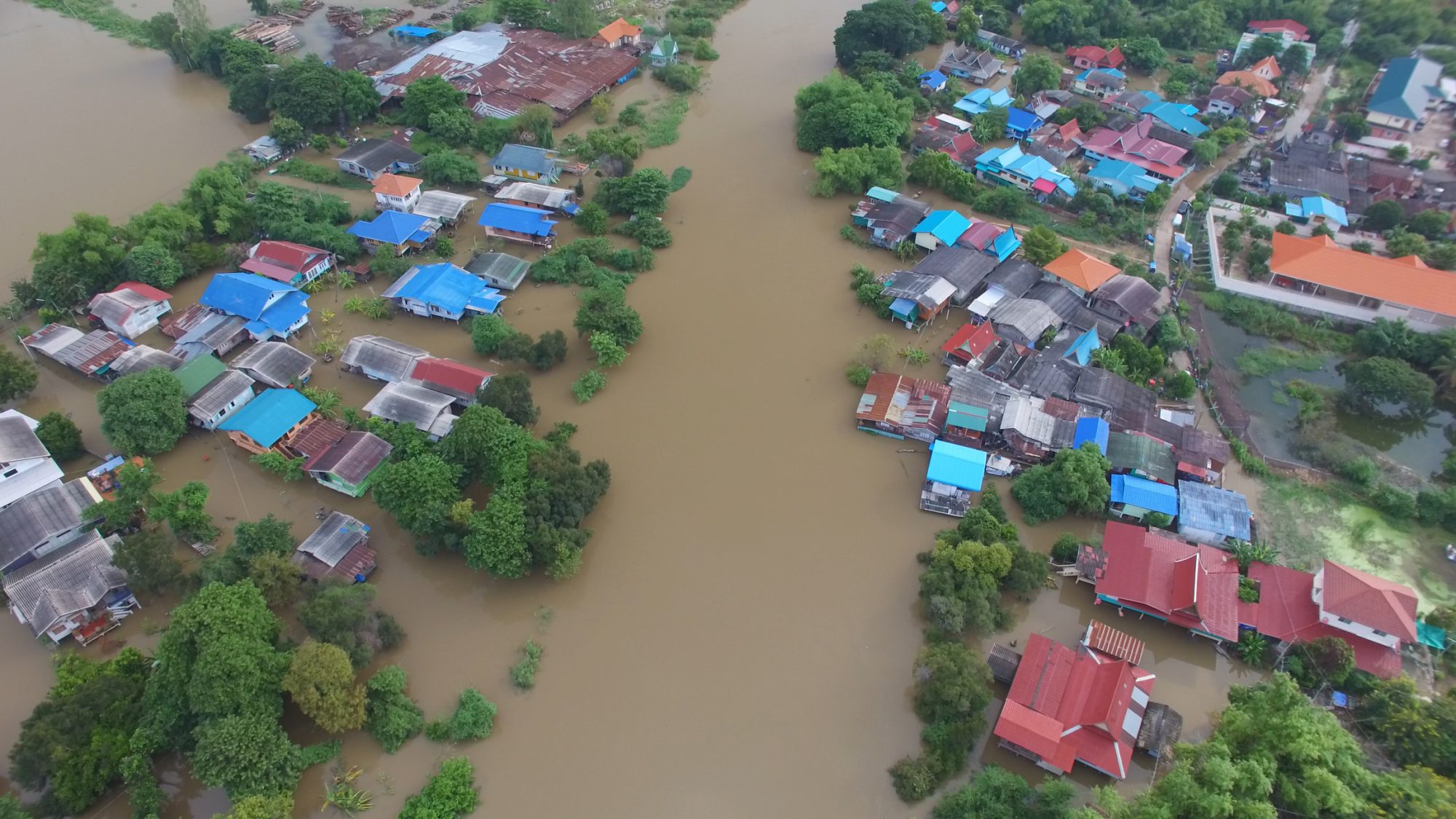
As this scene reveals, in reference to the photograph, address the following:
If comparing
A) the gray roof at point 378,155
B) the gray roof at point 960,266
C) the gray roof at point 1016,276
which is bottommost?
the gray roof at point 1016,276

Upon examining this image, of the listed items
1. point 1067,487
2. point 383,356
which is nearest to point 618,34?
point 383,356

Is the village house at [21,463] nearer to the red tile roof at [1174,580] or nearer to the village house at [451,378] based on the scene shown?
the village house at [451,378]

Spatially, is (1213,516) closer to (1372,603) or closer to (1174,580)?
(1174,580)

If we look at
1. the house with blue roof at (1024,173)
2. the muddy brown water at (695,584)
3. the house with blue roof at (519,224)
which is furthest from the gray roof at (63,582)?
the house with blue roof at (1024,173)

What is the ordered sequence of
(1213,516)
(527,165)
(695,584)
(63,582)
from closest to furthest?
(63,582) < (695,584) < (1213,516) < (527,165)

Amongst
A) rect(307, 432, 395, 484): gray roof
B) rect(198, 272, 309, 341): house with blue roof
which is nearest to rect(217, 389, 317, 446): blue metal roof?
rect(307, 432, 395, 484): gray roof

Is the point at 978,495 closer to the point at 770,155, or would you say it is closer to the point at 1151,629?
the point at 1151,629
